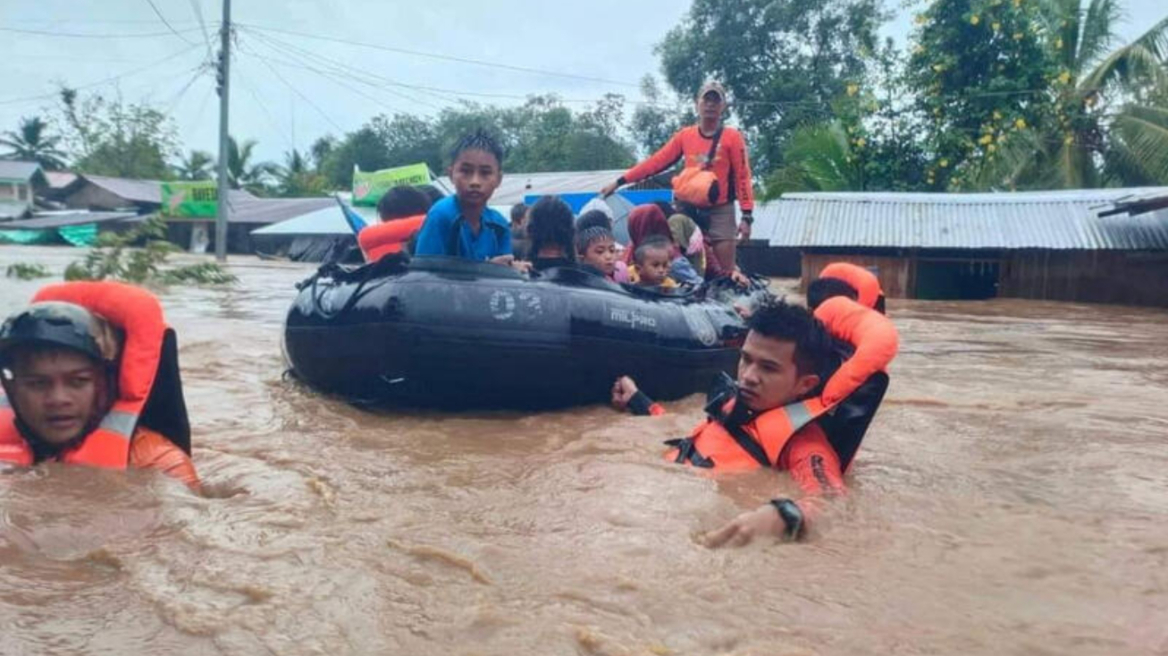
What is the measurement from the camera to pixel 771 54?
3128cm

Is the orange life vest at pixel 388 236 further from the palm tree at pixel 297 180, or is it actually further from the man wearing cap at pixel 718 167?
the palm tree at pixel 297 180

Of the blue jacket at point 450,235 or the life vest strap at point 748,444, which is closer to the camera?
the life vest strap at point 748,444

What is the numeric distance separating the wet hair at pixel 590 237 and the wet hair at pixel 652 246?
33 cm

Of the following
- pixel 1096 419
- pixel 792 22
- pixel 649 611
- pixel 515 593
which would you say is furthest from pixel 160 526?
pixel 792 22

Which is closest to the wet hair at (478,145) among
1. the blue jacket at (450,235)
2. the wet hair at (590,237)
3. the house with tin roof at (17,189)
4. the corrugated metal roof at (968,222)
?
the blue jacket at (450,235)

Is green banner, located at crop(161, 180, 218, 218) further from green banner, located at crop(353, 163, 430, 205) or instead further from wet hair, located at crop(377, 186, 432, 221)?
wet hair, located at crop(377, 186, 432, 221)

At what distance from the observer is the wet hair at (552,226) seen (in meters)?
5.17

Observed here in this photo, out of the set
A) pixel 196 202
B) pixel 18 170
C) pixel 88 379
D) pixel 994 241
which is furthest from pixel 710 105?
pixel 18 170

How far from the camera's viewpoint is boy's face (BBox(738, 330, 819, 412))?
131 inches

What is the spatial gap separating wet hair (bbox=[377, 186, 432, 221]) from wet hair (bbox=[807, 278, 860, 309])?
285cm

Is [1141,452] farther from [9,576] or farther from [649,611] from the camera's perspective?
[9,576]

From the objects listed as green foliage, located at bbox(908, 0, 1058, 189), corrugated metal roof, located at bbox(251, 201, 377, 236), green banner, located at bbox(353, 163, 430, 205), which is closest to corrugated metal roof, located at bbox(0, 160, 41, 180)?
corrugated metal roof, located at bbox(251, 201, 377, 236)

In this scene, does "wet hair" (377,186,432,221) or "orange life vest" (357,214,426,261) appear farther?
"wet hair" (377,186,432,221)

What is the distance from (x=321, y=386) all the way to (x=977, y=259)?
14015 millimetres
